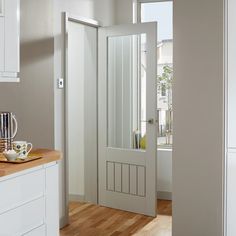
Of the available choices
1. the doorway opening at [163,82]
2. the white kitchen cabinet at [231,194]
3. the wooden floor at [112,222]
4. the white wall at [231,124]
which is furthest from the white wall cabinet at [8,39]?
the doorway opening at [163,82]

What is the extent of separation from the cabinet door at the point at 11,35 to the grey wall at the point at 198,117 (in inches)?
49.7

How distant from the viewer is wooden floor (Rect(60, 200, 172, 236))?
4137 millimetres

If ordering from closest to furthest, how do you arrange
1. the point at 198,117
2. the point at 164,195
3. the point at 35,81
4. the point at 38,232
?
1. the point at 38,232
2. the point at 198,117
3. the point at 35,81
4. the point at 164,195

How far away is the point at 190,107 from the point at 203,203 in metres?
0.75

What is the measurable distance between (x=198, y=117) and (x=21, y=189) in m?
1.54

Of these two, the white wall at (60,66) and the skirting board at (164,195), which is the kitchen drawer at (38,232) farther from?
the skirting board at (164,195)

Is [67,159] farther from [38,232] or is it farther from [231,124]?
[231,124]

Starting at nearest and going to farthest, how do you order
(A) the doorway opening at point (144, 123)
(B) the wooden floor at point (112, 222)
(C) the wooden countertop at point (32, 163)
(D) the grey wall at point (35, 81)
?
1. (C) the wooden countertop at point (32, 163)
2. (D) the grey wall at point (35, 81)
3. (B) the wooden floor at point (112, 222)
4. (A) the doorway opening at point (144, 123)

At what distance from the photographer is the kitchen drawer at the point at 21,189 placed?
2408 mm

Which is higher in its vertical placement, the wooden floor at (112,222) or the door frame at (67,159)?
the door frame at (67,159)

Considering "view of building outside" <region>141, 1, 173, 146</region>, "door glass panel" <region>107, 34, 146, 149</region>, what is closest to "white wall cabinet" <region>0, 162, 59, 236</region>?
"door glass panel" <region>107, 34, 146, 149</region>

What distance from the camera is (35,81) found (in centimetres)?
392

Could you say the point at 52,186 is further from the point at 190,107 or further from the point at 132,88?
the point at 132,88

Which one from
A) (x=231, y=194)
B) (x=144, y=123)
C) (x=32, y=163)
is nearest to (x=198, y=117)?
(x=231, y=194)
